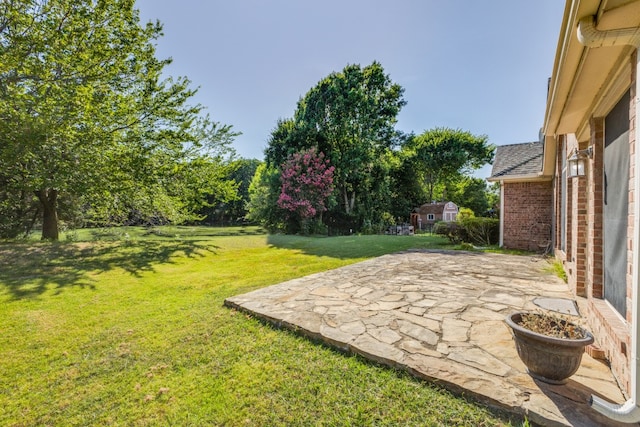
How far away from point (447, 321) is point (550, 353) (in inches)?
52.6

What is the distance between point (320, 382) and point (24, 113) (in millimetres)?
9169

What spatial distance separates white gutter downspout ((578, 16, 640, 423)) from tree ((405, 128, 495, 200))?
1054 inches

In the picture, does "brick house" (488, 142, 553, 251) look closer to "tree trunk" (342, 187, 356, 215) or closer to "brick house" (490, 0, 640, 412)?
"brick house" (490, 0, 640, 412)

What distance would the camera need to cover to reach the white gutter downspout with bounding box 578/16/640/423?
1.56 m

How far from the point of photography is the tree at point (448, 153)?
28.0 metres

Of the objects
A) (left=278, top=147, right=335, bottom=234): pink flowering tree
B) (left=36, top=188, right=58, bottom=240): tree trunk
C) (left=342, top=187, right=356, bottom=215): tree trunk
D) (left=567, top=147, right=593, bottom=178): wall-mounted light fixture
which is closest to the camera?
(left=567, top=147, right=593, bottom=178): wall-mounted light fixture

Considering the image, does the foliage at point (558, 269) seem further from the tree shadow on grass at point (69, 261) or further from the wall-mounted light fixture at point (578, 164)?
the tree shadow on grass at point (69, 261)

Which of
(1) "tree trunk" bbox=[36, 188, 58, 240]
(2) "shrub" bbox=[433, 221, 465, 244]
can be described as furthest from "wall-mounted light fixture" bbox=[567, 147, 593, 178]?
(1) "tree trunk" bbox=[36, 188, 58, 240]

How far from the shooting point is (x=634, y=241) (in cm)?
164

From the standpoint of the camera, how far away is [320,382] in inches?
93.0

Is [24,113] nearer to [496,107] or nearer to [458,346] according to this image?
[458,346]

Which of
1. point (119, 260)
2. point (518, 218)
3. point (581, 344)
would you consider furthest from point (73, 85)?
point (518, 218)

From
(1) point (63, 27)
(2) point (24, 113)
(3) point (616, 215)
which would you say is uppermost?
(1) point (63, 27)

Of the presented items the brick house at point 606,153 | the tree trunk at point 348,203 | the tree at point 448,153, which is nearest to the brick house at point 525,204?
the brick house at point 606,153
